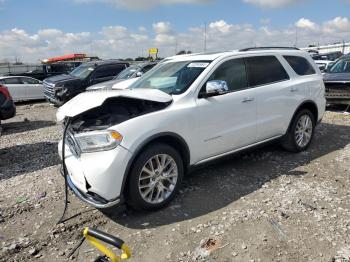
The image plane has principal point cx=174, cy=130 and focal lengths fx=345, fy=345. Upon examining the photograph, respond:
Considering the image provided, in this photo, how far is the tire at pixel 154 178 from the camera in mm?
3812

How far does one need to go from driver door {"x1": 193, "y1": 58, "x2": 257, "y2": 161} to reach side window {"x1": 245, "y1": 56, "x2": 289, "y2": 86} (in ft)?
0.50

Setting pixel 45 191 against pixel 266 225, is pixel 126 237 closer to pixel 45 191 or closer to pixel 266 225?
pixel 266 225

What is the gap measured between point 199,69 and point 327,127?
15.9ft

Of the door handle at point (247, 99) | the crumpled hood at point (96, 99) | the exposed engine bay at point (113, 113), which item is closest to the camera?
the crumpled hood at point (96, 99)

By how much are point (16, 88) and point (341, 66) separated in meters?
13.8

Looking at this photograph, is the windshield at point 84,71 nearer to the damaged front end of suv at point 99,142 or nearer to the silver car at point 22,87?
the silver car at point 22,87

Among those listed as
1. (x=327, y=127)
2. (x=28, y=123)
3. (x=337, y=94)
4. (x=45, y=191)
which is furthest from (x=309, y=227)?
(x=28, y=123)

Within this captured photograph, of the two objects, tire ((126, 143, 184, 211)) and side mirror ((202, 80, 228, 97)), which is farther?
side mirror ((202, 80, 228, 97))

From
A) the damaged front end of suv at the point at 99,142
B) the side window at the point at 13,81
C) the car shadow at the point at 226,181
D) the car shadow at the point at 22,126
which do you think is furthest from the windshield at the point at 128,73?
the damaged front end of suv at the point at 99,142

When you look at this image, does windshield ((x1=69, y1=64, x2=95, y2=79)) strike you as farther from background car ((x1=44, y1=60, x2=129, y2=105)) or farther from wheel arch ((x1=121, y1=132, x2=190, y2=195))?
wheel arch ((x1=121, y1=132, x2=190, y2=195))

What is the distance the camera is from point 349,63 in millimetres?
10898

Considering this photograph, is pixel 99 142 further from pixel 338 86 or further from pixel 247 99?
pixel 338 86

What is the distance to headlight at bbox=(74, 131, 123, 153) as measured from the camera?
3.64 metres

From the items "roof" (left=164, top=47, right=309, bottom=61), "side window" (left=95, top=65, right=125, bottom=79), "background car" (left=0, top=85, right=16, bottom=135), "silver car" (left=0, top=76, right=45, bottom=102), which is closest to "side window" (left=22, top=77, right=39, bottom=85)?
"silver car" (left=0, top=76, right=45, bottom=102)
